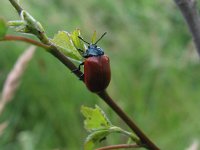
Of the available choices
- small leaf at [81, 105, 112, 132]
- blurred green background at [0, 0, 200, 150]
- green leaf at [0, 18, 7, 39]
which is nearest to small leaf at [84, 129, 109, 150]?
small leaf at [81, 105, 112, 132]

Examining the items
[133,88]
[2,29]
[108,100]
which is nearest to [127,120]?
[108,100]

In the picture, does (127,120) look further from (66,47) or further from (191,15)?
(191,15)

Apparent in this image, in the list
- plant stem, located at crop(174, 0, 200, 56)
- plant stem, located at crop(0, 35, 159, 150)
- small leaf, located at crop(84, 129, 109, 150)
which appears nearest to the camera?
plant stem, located at crop(0, 35, 159, 150)

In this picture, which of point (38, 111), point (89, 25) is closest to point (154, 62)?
point (89, 25)

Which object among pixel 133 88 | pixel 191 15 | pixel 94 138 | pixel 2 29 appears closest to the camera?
pixel 2 29

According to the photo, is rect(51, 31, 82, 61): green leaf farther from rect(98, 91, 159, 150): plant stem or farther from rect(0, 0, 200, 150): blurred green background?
rect(0, 0, 200, 150): blurred green background

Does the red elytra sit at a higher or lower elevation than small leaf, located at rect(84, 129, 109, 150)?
higher

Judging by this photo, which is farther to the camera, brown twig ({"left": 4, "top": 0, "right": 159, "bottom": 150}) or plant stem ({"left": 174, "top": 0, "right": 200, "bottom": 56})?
plant stem ({"left": 174, "top": 0, "right": 200, "bottom": 56})
